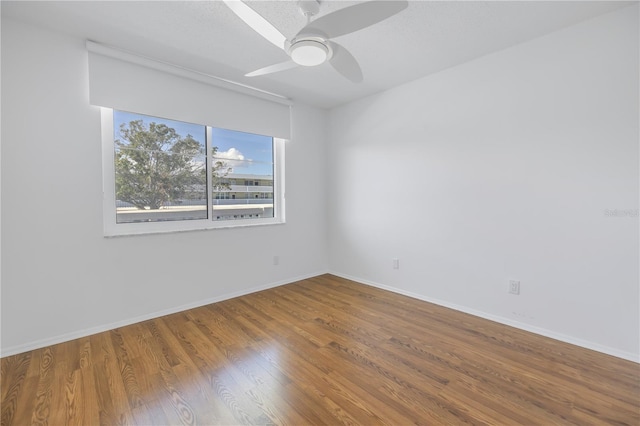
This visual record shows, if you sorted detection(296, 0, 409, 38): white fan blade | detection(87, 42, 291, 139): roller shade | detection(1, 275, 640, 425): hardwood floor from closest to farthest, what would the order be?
detection(296, 0, 409, 38): white fan blade → detection(1, 275, 640, 425): hardwood floor → detection(87, 42, 291, 139): roller shade

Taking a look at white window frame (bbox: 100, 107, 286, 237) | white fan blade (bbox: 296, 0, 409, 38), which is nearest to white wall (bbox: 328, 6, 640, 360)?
white window frame (bbox: 100, 107, 286, 237)

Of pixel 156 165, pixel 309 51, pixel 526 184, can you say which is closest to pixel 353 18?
pixel 309 51

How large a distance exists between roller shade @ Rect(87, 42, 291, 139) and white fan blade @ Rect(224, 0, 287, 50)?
164 centimetres

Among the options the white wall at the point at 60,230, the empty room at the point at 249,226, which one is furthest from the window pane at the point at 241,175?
the white wall at the point at 60,230

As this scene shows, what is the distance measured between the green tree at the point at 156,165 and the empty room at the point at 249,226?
0.06 feet

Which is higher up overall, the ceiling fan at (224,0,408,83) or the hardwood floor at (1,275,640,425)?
the ceiling fan at (224,0,408,83)

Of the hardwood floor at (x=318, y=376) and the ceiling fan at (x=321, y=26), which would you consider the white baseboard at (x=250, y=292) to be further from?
the ceiling fan at (x=321, y=26)

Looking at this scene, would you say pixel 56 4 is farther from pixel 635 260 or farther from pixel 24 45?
pixel 635 260

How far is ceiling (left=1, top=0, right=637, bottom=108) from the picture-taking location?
194 cm

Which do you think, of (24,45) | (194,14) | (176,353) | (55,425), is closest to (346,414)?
(176,353)

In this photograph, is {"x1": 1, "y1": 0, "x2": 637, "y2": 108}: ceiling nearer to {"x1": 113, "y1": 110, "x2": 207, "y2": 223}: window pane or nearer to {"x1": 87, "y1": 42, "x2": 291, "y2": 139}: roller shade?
{"x1": 87, "y1": 42, "x2": 291, "y2": 139}: roller shade

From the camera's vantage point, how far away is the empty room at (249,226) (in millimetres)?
1701

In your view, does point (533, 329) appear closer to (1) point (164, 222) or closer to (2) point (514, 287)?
(2) point (514, 287)

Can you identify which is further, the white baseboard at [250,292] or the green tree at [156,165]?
the green tree at [156,165]
